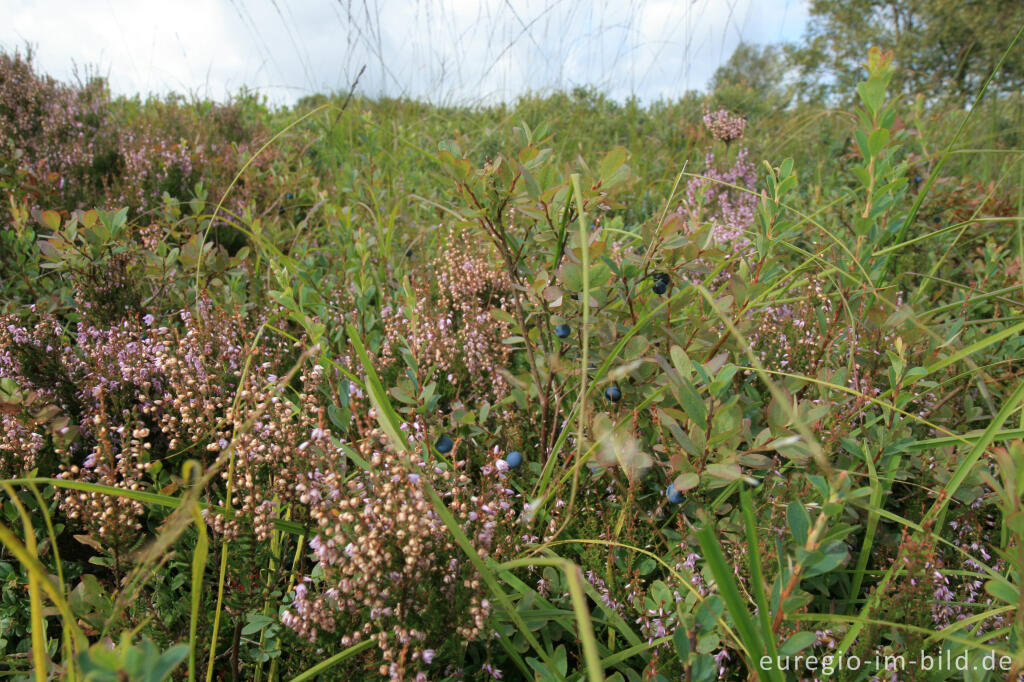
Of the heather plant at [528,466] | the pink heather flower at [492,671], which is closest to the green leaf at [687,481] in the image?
the heather plant at [528,466]

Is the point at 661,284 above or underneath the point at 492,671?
above

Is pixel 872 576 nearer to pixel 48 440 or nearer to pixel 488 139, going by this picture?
pixel 48 440

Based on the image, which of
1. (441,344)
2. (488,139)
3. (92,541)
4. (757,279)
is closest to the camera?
(92,541)

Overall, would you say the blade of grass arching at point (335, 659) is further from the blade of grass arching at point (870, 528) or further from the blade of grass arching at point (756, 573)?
the blade of grass arching at point (870, 528)

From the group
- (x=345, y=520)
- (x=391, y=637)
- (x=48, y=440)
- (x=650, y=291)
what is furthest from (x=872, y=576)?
(x=48, y=440)

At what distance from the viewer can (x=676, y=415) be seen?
127 cm

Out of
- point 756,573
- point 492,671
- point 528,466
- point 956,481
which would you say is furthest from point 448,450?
point 956,481

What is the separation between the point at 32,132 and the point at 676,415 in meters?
4.57

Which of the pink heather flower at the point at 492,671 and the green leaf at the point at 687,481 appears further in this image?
the green leaf at the point at 687,481

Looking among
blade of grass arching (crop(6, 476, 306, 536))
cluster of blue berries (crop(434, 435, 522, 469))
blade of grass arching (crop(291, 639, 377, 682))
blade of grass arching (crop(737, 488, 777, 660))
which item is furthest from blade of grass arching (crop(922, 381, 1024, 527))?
blade of grass arching (crop(6, 476, 306, 536))

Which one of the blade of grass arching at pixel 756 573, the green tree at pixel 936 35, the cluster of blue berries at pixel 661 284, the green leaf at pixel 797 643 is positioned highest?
the green tree at pixel 936 35

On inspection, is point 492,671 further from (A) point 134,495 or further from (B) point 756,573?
(A) point 134,495

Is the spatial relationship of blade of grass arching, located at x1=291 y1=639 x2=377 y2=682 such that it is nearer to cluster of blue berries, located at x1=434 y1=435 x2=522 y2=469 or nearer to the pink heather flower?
the pink heather flower

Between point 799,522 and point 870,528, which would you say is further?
point 870,528
